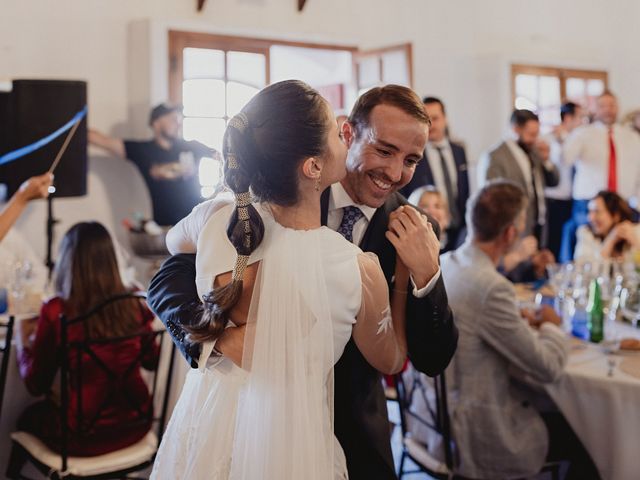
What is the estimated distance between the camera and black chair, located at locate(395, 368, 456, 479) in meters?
2.46

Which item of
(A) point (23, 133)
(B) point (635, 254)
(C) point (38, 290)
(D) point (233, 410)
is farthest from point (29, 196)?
(B) point (635, 254)

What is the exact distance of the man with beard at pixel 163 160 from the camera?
5.41m

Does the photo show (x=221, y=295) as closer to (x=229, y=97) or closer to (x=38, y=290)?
(x=38, y=290)

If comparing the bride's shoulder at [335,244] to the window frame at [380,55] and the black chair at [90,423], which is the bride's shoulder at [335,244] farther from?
the window frame at [380,55]

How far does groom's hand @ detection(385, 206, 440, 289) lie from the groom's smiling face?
0.07 m

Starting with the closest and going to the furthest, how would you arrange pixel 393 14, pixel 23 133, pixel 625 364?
pixel 625 364, pixel 23 133, pixel 393 14

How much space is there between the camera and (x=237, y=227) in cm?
Result: 133

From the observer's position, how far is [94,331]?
8.14 ft

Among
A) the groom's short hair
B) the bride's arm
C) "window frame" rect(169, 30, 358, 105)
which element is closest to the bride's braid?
the bride's arm

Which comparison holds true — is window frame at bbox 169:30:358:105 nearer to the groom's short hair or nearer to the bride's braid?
the groom's short hair

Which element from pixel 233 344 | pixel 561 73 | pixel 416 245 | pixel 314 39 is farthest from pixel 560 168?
pixel 233 344

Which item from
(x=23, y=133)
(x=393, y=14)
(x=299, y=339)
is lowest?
(x=299, y=339)

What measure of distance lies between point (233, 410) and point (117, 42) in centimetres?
497

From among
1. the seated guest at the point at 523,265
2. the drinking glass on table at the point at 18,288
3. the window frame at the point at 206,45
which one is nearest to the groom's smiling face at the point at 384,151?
the drinking glass on table at the point at 18,288
